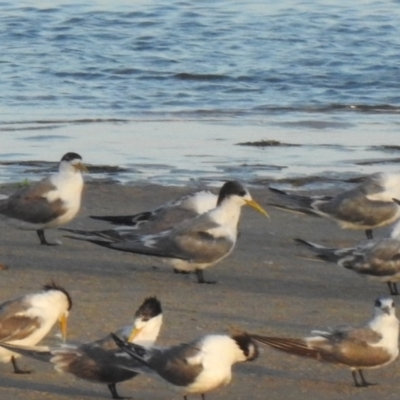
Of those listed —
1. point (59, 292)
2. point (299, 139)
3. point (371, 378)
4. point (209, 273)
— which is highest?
point (59, 292)

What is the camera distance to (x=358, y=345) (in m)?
5.77

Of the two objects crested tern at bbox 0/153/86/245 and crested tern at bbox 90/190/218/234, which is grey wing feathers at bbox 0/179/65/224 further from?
crested tern at bbox 90/190/218/234

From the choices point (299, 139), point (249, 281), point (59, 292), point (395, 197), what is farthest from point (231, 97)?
point (59, 292)

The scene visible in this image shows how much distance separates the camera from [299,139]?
42.7 feet

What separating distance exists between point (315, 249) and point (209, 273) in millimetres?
869

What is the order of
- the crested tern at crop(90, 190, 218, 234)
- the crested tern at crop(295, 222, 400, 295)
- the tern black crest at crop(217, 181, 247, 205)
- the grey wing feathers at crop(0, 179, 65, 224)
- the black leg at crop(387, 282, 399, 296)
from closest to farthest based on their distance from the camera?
the crested tern at crop(295, 222, 400, 295)
the black leg at crop(387, 282, 399, 296)
the tern black crest at crop(217, 181, 247, 205)
the crested tern at crop(90, 190, 218, 234)
the grey wing feathers at crop(0, 179, 65, 224)

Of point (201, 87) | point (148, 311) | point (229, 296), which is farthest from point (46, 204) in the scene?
point (201, 87)

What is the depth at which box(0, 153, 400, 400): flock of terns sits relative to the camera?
5.29m

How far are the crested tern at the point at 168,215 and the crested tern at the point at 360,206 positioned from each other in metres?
0.50

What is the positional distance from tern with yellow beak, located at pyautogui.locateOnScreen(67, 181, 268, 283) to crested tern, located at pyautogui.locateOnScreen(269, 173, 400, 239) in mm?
794

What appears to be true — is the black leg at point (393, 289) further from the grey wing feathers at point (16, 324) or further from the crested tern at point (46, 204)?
the grey wing feathers at point (16, 324)

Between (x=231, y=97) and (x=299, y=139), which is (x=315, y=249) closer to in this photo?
(x=299, y=139)

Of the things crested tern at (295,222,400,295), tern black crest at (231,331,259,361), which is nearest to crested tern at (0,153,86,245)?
crested tern at (295,222,400,295)

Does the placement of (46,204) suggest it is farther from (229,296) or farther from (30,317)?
(30,317)
